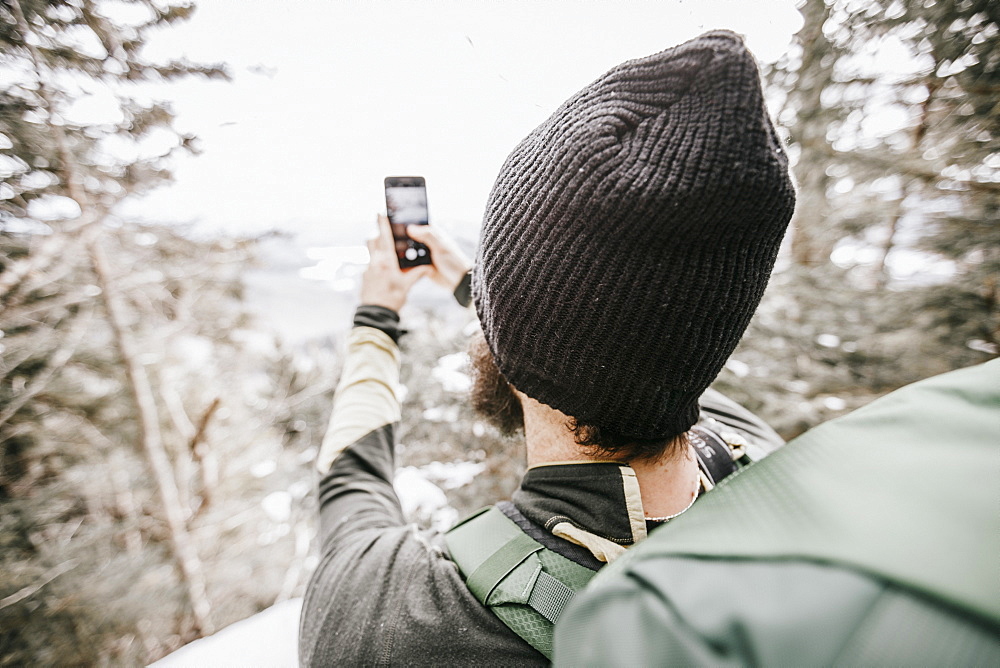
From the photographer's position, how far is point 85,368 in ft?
8.95

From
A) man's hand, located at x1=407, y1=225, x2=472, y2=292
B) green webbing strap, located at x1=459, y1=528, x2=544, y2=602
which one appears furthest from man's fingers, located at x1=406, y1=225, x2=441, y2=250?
green webbing strap, located at x1=459, y1=528, x2=544, y2=602

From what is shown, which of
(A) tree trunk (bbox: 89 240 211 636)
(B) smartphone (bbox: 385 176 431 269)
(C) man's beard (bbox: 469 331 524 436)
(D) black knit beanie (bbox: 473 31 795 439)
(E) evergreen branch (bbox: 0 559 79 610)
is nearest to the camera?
(D) black knit beanie (bbox: 473 31 795 439)

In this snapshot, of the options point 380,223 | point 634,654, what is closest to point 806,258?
point 380,223

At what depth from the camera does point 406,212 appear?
1769mm

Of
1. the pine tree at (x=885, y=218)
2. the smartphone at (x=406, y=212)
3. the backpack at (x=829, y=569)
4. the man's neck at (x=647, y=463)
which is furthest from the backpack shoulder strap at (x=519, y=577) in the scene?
the pine tree at (x=885, y=218)

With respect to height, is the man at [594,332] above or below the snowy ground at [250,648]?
above

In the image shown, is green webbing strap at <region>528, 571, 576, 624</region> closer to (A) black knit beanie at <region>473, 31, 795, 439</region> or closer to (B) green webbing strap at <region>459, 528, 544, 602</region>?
(B) green webbing strap at <region>459, 528, 544, 602</region>

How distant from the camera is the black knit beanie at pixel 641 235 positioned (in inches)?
28.6

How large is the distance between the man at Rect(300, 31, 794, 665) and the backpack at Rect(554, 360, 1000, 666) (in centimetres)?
35

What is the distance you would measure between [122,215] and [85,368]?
1.04m

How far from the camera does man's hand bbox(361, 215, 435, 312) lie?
5.85 ft

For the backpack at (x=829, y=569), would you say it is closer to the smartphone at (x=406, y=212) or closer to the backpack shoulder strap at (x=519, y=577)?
the backpack shoulder strap at (x=519, y=577)

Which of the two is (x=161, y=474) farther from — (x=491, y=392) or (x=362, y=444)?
(x=491, y=392)

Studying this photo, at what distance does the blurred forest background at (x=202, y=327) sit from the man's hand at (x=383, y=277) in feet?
3.06
